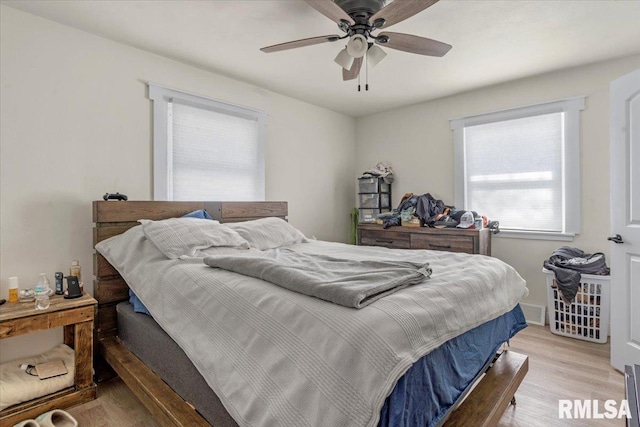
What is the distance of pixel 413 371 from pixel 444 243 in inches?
104

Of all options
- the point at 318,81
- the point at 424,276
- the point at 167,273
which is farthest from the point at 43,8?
the point at 424,276

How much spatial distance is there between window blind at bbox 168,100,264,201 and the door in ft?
10.1

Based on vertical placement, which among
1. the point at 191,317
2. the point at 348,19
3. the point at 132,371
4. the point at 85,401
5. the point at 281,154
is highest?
the point at 348,19

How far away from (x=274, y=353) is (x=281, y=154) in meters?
3.04

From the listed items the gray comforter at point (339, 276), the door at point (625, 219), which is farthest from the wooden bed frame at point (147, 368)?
the door at point (625, 219)

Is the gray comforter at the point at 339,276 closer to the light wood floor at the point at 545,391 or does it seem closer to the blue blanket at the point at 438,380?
the blue blanket at the point at 438,380

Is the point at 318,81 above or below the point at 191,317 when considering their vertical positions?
above

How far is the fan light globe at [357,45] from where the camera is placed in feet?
6.43

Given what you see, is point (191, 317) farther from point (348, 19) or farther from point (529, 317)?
point (529, 317)

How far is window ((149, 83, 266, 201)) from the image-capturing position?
9.46 feet

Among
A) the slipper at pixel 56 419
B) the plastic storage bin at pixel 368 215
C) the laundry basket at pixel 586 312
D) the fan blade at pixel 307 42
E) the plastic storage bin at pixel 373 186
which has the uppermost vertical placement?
the fan blade at pixel 307 42

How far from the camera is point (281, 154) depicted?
3910mm

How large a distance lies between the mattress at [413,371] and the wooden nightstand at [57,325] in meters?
0.22

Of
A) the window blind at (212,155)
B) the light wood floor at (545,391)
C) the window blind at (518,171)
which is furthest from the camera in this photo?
the window blind at (518,171)
